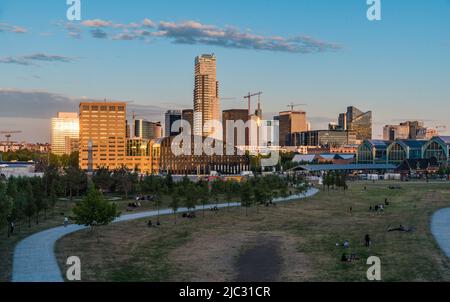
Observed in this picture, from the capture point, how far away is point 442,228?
56344 millimetres

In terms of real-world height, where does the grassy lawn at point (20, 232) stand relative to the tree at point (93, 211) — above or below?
below

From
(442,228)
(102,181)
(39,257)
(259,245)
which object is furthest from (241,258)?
(102,181)

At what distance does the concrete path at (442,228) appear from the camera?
45.8 meters

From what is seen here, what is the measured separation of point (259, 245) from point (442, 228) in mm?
22745

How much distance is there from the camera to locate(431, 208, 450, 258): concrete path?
45822 mm

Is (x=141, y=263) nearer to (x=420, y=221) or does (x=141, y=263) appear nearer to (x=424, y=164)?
(x=420, y=221)

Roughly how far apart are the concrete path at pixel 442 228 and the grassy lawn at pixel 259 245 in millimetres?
815

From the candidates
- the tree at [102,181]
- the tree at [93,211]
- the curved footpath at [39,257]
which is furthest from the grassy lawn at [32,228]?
the tree at [102,181]

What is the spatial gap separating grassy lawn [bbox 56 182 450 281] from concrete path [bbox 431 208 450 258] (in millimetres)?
815

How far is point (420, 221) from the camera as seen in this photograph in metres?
63.3

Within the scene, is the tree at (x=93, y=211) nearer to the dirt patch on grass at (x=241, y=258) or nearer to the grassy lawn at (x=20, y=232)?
the grassy lawn at (x=20, y=232)
